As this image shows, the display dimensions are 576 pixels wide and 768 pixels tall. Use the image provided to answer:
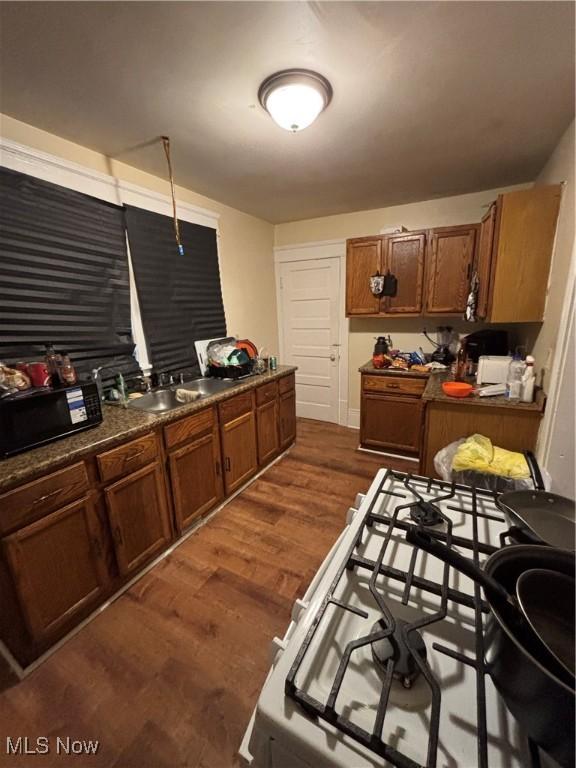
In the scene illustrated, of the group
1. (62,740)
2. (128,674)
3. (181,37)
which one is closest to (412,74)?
(181,37)

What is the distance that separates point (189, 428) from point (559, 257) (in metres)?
2.36

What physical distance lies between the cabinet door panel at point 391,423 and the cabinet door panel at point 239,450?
1.23 metres

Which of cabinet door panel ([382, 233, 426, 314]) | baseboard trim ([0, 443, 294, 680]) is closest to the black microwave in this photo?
baseboard trim ([0, 443, 294, 680])

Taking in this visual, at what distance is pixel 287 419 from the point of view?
3.23m

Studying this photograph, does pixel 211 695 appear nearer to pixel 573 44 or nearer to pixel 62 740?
pixel 62 740

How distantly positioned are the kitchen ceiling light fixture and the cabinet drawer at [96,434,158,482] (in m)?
1.77

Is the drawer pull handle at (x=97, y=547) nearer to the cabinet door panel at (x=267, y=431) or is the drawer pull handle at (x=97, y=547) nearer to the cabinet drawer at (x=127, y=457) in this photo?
the cabinet drawer at (x=127, y=457)

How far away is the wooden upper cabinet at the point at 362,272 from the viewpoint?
123 inches

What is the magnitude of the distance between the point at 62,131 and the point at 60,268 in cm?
74

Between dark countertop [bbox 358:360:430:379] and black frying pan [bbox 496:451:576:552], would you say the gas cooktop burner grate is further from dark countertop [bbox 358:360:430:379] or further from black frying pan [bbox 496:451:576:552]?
dark countertop [bbox 358:360:430:379]

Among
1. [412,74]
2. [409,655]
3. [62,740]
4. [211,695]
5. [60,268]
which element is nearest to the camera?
[409,655]

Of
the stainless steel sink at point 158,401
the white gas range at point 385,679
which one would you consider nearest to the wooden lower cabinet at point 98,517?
the stainless steel sink at point 158,401

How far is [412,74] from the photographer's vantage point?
1.39 m

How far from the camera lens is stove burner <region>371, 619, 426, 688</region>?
544 millimetres
